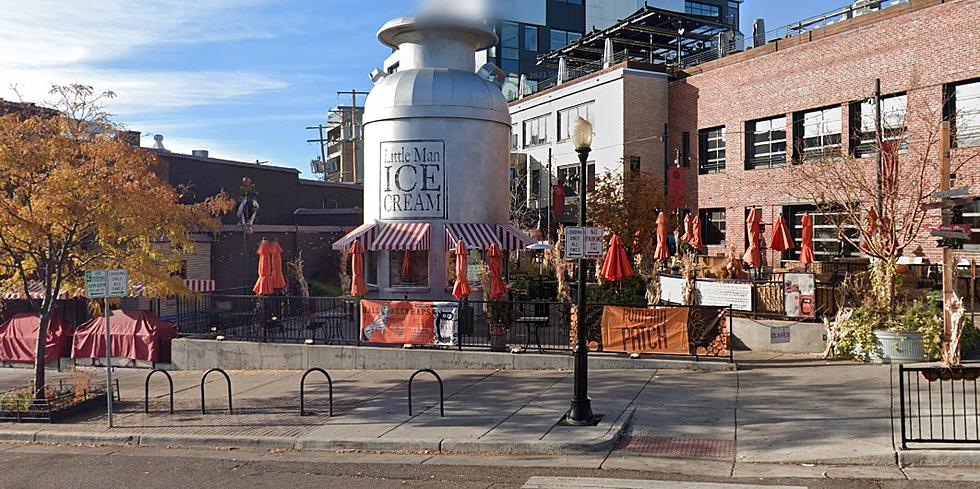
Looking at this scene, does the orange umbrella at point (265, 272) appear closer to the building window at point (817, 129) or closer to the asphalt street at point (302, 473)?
the asphalt street at point (302, 473)

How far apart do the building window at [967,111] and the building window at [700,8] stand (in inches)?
1811

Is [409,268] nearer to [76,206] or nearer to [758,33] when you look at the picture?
[76,206]

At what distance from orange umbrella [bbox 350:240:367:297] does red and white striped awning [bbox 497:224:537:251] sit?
13.3ft

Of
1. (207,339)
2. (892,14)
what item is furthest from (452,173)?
(892,14)

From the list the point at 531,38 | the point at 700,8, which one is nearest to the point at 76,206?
the point at 531,38

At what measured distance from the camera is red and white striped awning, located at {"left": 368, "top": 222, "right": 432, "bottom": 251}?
73.2 ft

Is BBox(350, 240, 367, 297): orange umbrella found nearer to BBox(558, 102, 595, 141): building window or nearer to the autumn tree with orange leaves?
the autumn tree with orange leaves

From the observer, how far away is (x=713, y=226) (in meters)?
35.2

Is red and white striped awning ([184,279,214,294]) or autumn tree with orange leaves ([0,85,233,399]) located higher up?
autumn tree with orange leaves ([0,85,233,399])

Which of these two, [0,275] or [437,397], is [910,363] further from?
[0,275]

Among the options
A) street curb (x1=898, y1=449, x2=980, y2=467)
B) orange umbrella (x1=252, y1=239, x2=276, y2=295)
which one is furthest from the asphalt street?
orange umbrella (x1=252, y1=239, x2=276, y2=295)

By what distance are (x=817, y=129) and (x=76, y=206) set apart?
25.7 metres

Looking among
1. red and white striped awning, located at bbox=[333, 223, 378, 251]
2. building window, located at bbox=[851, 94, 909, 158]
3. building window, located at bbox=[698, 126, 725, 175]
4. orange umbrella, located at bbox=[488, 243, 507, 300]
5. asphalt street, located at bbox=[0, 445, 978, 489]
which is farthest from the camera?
building window, located at bbox=[698, 126, 725, 175]

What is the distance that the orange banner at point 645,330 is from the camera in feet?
54.2
